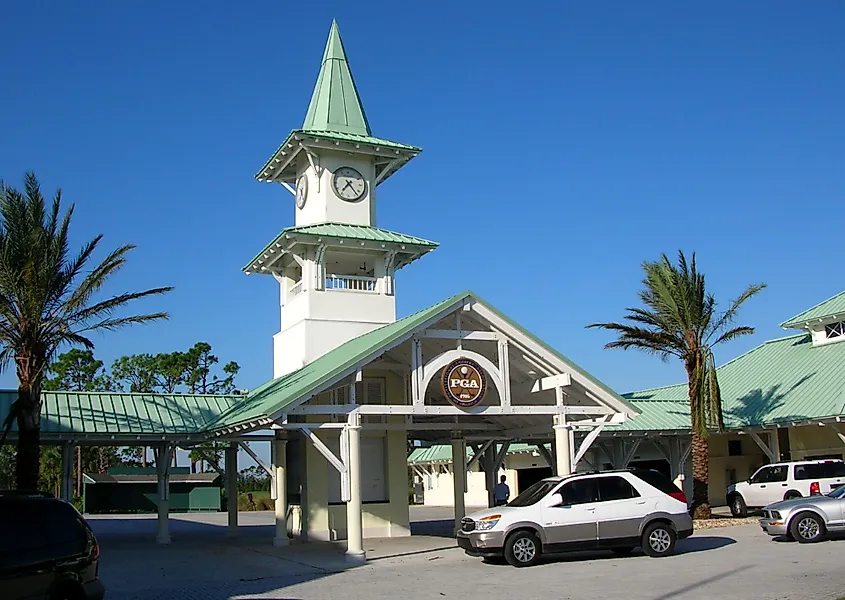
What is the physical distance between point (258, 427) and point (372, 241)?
8.52 meters

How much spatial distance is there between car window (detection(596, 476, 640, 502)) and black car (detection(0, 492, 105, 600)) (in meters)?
9.60

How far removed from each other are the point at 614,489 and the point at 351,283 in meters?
12.1

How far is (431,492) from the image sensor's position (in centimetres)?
5806

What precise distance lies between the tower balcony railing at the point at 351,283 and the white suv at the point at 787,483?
12.7 meters

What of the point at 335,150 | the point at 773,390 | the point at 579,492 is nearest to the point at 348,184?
the point at 335,150

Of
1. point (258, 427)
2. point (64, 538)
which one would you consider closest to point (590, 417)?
point (258, 427)

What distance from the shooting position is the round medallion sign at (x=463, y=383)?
1977cm

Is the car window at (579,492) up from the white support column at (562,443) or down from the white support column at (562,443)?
down

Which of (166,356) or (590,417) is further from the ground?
(166,356)

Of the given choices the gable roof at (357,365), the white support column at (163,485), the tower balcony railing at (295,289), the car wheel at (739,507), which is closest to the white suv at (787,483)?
the car wheel at (739,507)

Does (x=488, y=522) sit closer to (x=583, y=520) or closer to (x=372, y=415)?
(x=583, y=520)

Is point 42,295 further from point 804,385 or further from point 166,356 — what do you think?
point 166,356

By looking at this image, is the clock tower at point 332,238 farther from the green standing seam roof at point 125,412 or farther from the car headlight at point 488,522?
the car headlight at point 488,522

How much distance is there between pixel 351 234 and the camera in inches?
1065
